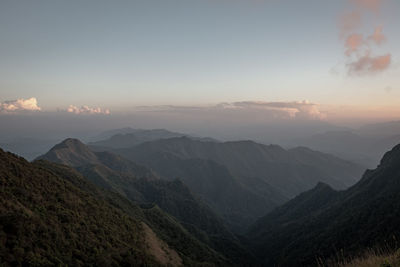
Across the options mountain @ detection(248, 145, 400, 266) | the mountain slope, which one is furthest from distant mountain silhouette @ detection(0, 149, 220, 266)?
mountain @ detection(248, 145, 400, 266)

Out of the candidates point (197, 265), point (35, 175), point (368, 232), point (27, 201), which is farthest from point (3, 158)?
point (368, 232)

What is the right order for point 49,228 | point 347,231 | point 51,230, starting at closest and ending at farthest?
point 51,230 → point 49,228 → point 347,231

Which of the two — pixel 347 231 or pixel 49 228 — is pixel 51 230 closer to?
pixel 49 228

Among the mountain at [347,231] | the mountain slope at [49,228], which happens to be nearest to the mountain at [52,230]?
the mountain slope at [49,228]

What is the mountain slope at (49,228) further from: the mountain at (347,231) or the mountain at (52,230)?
the mountain at (347,231)

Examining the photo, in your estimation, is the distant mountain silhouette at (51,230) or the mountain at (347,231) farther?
the mountain at (347,231)

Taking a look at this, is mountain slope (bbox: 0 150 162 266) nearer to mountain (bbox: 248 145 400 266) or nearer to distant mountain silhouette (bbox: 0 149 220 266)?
distant mountain silhouette (bbox: 0 149 220 266)

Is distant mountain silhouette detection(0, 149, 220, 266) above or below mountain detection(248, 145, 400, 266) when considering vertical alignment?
above

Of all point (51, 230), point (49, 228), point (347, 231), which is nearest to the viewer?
point (51, 230)

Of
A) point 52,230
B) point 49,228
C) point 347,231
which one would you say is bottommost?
point 347,231

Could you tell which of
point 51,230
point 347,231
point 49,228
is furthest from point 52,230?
point 347,231

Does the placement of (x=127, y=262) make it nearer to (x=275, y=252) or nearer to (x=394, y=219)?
(x=394, y=219)
